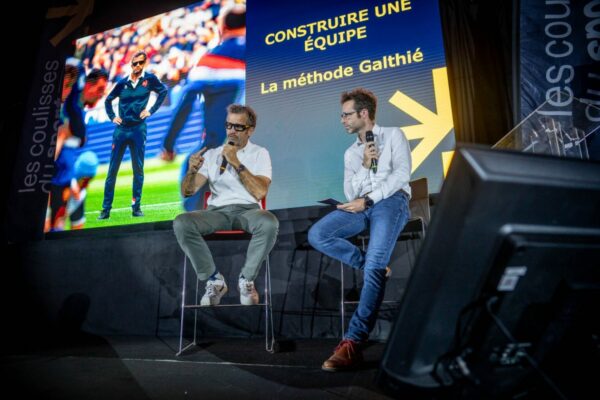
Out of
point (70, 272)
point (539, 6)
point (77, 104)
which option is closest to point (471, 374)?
point (539, 6)

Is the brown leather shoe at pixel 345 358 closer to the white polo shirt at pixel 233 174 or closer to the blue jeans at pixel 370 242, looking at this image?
the blue jeans at pixel 370 242

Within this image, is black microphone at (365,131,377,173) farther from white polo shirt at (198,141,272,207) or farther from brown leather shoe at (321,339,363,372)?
brown leather shoe at (321,339,363,372)

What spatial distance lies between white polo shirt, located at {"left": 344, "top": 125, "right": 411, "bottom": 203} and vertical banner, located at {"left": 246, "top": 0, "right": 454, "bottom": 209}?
525 mm

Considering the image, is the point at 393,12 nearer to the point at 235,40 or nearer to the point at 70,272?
the point at 235,40

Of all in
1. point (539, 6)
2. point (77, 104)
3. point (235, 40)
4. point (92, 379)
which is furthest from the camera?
point (77, 104)

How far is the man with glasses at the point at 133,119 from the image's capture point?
12.0ft

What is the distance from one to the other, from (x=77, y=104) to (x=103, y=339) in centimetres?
257

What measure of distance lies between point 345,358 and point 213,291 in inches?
42.8

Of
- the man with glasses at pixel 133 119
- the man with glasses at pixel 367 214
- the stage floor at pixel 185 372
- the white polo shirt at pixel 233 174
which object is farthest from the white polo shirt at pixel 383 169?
the man with glasses at pixel 133 119

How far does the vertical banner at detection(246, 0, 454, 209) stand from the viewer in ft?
9.73

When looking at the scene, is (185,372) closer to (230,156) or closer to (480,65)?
(230,156)

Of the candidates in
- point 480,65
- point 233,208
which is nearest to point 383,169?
point 233,208

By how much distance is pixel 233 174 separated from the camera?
2.81 meters

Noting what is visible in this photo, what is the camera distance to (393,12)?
3.21 metres
